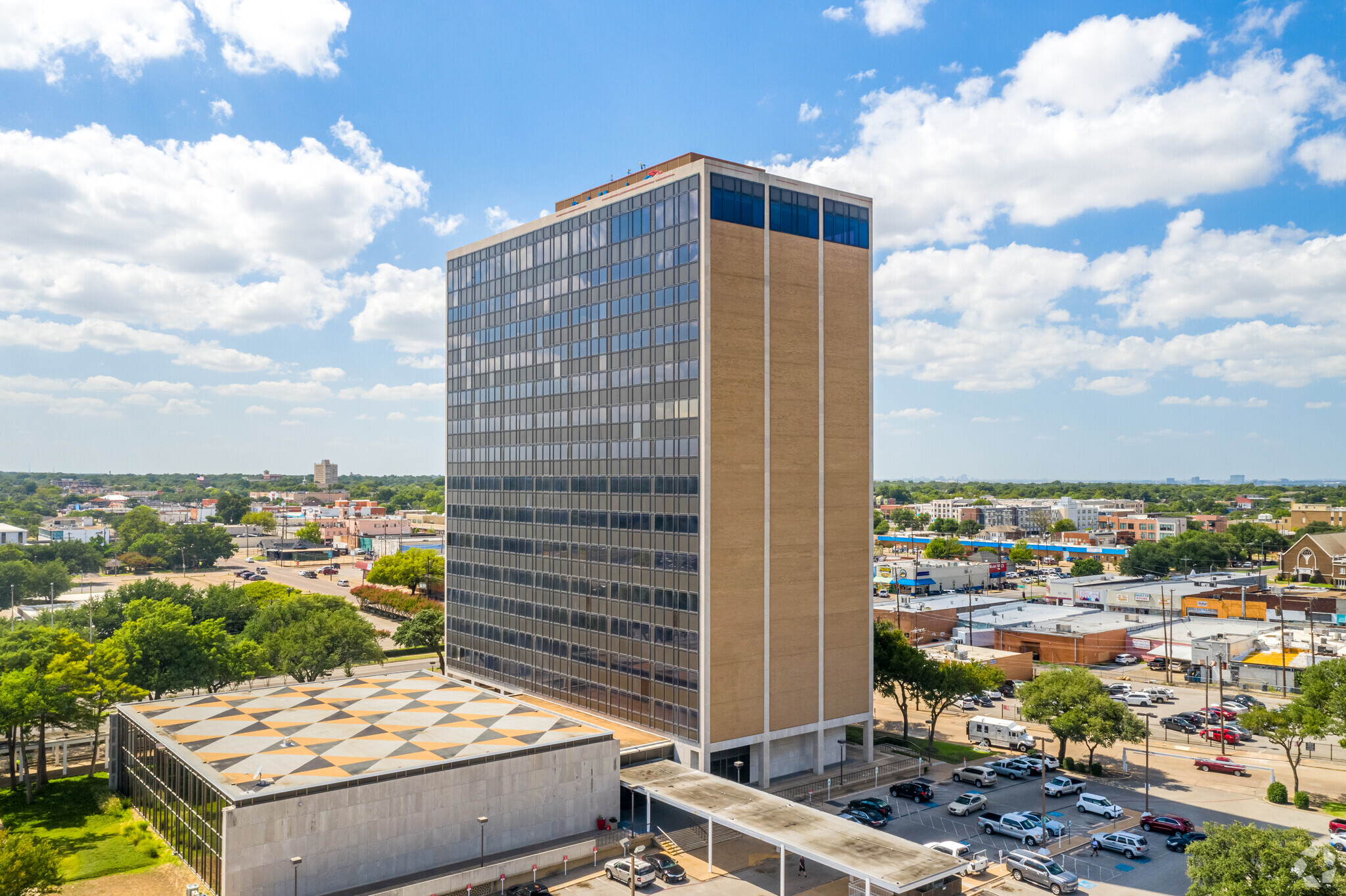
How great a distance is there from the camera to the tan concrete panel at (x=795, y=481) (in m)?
66.8

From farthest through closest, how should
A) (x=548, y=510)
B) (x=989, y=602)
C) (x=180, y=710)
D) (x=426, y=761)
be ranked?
(x=989, y=602)
(x=548, y=510)
(x=180, y=710)
(x=426, y=761)

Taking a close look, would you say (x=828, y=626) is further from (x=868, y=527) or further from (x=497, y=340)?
(x=497, y=340)

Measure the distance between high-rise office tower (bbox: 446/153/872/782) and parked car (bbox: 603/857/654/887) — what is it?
12.7 m

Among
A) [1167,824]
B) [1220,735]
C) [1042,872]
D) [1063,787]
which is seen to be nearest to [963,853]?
[1042,872]

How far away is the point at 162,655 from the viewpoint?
7938 cm

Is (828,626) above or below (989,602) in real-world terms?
above

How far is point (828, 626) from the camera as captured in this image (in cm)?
7006

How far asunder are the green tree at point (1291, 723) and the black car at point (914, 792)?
27.4 metres

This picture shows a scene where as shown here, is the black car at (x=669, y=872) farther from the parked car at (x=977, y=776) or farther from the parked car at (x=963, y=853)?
the parked car at (x=977, y=776)

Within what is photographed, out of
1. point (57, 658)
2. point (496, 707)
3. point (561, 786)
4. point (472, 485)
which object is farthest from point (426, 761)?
point (472, 485)

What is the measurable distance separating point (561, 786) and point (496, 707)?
13.1m

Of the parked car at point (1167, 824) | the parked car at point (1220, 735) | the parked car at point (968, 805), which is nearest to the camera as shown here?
the parked car at point (1167, 824)

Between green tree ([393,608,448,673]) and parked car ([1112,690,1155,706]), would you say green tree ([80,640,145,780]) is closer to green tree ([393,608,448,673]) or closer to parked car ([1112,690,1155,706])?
green tree ([393,608,448,673])

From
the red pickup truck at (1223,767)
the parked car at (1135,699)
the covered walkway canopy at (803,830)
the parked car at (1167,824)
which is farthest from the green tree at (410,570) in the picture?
the parked car at (1167,824)
